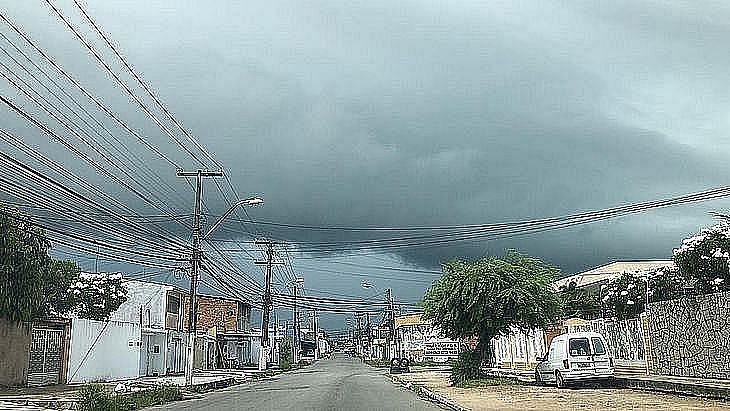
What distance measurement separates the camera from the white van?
32406 mm

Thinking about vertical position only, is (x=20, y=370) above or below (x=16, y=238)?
below

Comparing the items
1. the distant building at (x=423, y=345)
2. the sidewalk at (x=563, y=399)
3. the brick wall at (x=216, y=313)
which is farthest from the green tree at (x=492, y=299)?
the brick wall at (x=216, y=313)

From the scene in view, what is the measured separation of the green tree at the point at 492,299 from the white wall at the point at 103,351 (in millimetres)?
16082

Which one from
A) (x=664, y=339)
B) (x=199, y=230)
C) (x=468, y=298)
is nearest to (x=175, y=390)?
(x=199, y=230)

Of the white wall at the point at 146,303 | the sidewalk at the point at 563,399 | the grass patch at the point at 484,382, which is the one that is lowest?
the sidewalk at the point at 563,399

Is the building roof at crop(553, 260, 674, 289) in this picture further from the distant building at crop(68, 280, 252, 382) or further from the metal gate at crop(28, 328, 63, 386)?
the metal gate at crop(28, 328, 63, 386)

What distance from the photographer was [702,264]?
108ft

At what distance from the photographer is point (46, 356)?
39250 millimetres

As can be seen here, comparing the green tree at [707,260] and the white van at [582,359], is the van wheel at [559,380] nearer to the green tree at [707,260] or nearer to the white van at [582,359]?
the white van at [582,359]

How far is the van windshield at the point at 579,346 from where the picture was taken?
32750 millimetres

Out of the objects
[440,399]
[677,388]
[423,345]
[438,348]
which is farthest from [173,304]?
[677,388]

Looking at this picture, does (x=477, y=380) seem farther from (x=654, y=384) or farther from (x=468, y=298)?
(x=654, y=384)

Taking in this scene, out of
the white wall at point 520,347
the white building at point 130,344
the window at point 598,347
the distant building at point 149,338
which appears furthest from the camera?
the white wall at point 520,347

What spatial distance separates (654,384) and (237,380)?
1131 inches
